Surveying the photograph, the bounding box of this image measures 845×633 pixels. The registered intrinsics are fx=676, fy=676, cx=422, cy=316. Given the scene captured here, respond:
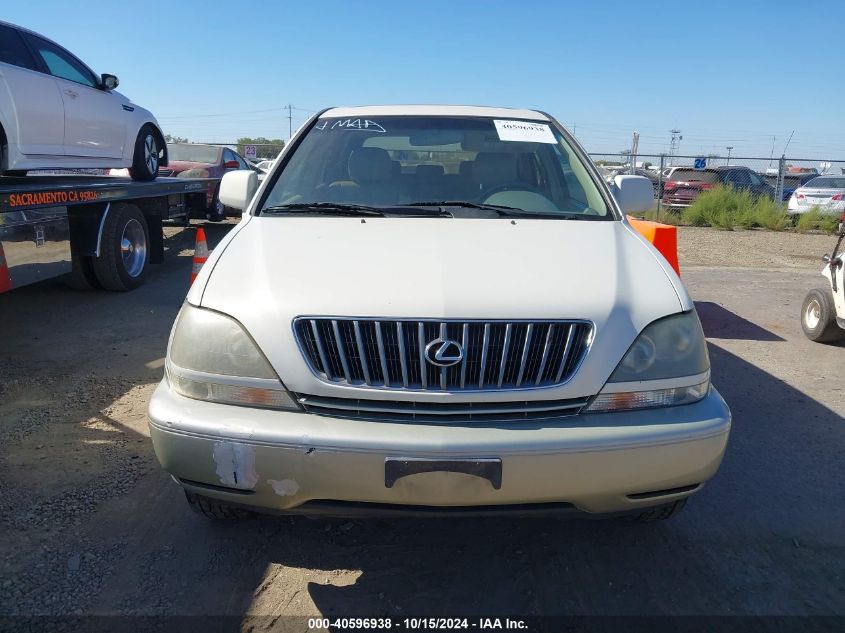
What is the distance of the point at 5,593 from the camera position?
7.98 ft

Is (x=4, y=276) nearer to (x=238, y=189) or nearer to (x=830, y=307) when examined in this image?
(x=238, y=189)

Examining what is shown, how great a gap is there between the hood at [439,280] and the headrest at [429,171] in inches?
25.1

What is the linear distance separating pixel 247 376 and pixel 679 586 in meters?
1.77

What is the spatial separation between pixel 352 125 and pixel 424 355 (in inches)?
83.7

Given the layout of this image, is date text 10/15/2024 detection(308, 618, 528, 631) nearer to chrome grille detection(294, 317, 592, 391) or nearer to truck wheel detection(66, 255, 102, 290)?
chrome grille detection(294, 317, 592, 391)

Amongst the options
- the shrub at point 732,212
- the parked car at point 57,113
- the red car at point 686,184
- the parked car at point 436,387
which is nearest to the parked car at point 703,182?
the red car at point 686,184

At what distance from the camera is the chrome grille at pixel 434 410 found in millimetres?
2201

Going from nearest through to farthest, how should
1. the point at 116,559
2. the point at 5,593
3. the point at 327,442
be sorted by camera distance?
the point at 327,442 < the point at 5,593 < the point at 116,559

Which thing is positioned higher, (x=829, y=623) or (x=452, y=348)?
(x=452, y=348)

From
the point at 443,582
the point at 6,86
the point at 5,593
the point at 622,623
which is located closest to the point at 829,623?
the point at 622,623

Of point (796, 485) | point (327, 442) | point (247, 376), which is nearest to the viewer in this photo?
point (327, 442)

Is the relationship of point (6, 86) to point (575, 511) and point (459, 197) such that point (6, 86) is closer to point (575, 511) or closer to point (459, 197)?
point (459, 197)

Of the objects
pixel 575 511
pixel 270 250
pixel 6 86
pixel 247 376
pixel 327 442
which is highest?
pixel 6 86

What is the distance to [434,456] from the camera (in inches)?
81.9
